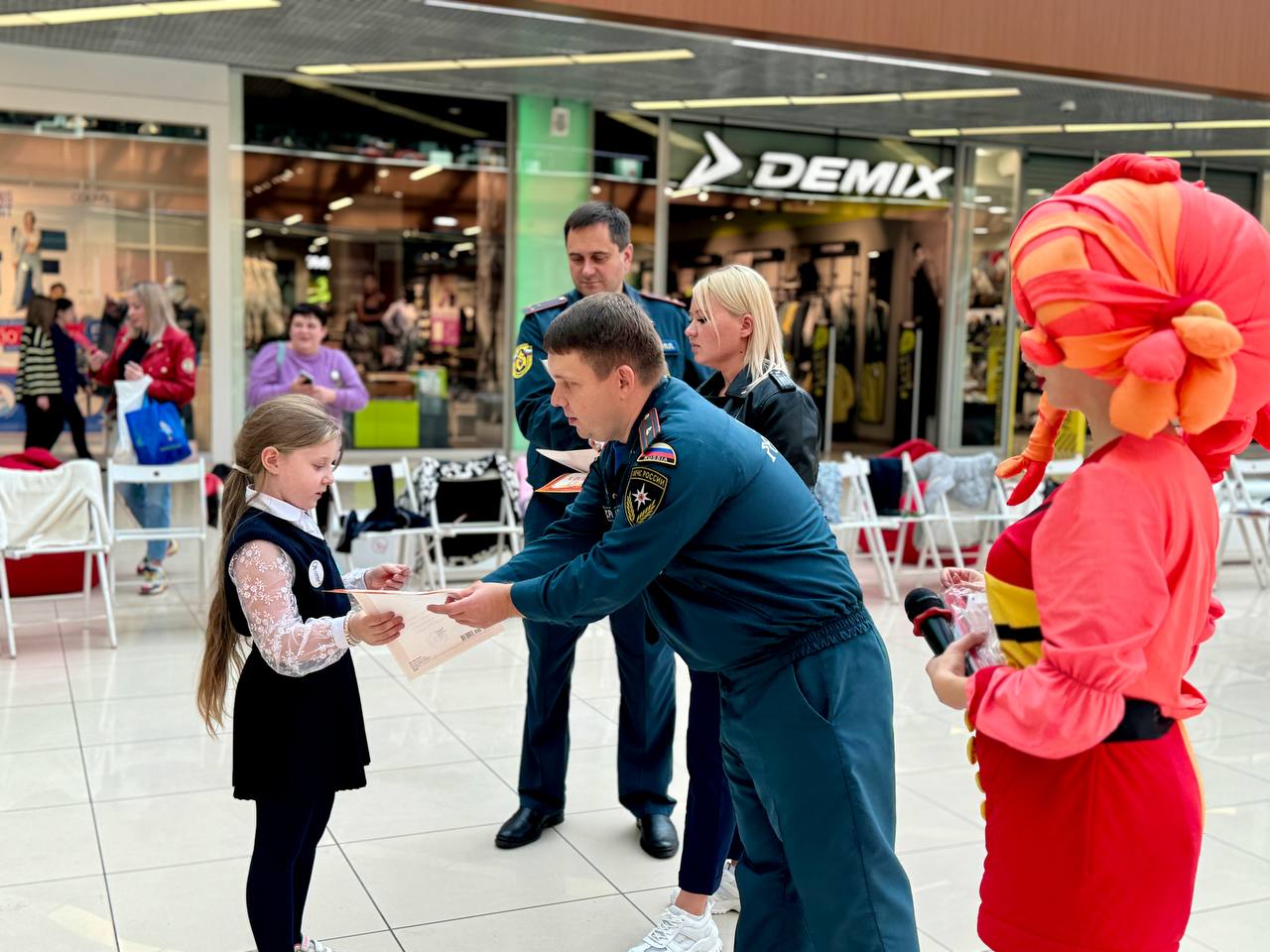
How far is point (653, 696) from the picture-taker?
3568mm

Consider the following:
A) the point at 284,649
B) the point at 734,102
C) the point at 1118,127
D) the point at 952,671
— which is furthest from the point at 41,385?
the point at 1118,127

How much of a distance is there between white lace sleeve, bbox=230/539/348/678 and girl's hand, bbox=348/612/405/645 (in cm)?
10

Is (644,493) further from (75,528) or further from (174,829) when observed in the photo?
(75,528)

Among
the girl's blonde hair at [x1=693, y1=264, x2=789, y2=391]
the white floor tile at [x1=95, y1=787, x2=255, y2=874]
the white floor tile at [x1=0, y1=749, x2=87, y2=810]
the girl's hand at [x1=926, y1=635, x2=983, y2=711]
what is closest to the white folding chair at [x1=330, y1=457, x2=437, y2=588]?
the white floor tile at [x1=0, y1=749, x2=87, y2=810]

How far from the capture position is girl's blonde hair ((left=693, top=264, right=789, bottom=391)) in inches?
120

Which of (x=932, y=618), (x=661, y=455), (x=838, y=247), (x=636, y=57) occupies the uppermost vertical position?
(x=636, y=57)

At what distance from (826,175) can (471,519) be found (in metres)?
7.00

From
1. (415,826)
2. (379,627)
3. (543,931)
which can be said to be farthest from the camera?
(415,826)

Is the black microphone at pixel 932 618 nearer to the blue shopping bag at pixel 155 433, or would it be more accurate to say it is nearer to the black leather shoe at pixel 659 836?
the black leather shoe at pixel 659 836

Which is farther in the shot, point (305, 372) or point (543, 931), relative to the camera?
point (305, 372)

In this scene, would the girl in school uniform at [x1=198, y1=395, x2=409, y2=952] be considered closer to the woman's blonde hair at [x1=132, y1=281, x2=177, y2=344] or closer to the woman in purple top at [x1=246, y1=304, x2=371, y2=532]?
the woman in purple top at [x1=246, y1=304, x2=371, y2=532]

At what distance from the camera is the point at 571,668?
11.7 ft

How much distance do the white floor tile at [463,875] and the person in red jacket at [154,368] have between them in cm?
412

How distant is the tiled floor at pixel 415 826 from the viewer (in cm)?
306
